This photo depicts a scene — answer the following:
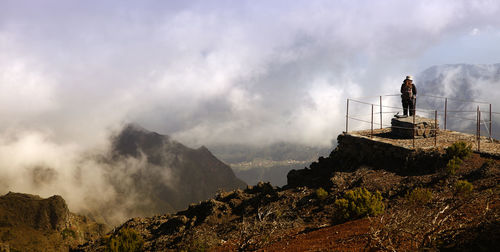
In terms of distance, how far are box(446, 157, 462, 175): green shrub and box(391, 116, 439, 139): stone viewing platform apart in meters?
4.03

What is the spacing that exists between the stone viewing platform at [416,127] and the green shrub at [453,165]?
403 cm

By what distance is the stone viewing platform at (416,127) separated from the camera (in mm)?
20616

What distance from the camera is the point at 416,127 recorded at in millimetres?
20547

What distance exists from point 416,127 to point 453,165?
16.9 ft

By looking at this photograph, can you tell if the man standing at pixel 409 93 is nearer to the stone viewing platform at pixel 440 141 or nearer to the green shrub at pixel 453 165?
the stone viewing platform at pixel 440 141

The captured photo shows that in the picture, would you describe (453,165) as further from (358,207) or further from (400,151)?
(358,207)

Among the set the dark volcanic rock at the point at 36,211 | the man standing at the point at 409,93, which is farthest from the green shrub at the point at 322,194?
the dark volcanic rock at the point at 36,211

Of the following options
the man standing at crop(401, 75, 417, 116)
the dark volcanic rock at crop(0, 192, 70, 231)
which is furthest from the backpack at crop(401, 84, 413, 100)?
the dark volcanic rock at crop(0, 192, 70, 231)

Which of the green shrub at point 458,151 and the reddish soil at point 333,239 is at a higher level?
the green shrub at point 458,151

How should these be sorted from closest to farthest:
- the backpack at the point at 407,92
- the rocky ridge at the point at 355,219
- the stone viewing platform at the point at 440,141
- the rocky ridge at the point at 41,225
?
the rocky ridge at the point at 355,219 → the stone viewing platform at the point at 440,141 → the backpack at the point at 407,92 → the rocky ridge at the point at 41,225

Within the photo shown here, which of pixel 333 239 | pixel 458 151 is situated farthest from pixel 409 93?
pixel 333 239

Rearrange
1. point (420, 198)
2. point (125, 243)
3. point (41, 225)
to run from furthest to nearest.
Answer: point (41, 225) < point (125, 243) < point (420, 198)

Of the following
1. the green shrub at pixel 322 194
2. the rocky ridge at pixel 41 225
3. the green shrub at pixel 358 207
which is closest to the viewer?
the green shrub at pixel 358 207

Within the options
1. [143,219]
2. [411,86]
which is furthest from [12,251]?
[411,86]
